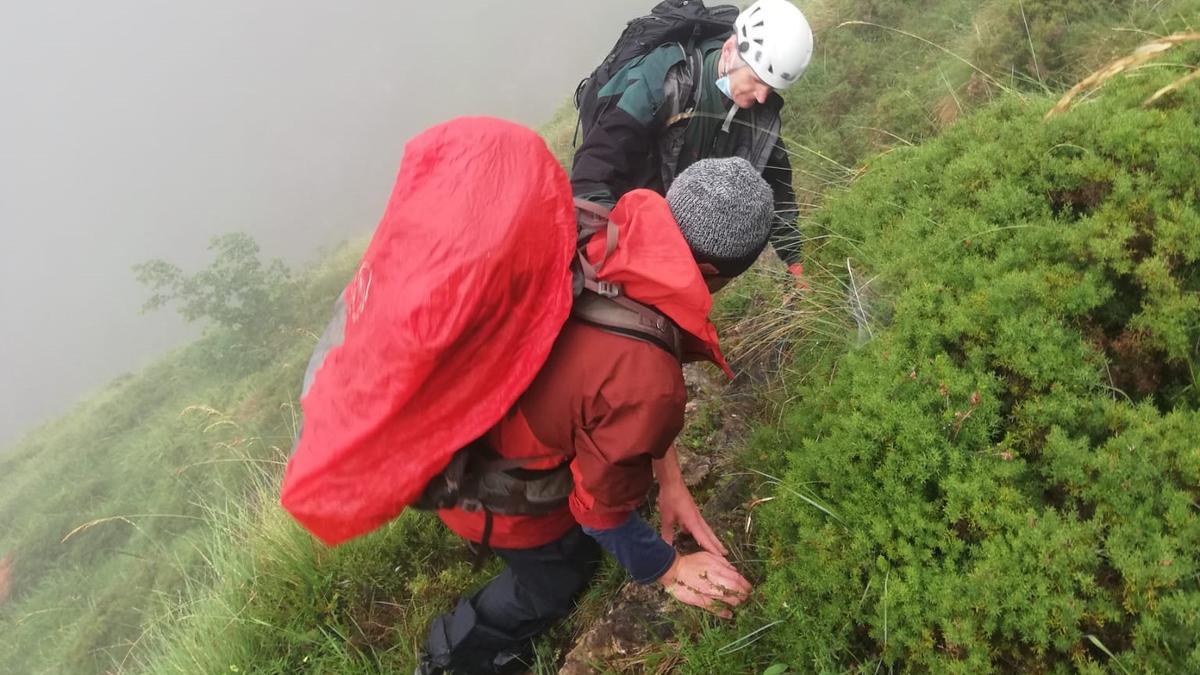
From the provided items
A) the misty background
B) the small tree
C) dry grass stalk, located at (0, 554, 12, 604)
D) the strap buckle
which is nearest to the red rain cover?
the strap buckle

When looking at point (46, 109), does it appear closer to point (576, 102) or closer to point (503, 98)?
point (503, 98)

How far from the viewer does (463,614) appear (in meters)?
2.80

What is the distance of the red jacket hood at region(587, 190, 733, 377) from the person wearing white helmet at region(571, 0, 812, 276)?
144cm

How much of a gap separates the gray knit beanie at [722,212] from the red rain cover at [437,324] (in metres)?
0.35

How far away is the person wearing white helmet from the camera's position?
10.7ft

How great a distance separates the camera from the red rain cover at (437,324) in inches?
60.0

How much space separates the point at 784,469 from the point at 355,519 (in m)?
1.42

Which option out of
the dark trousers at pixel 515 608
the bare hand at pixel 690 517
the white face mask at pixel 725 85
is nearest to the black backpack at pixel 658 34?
the white face mask at pixel 725 85

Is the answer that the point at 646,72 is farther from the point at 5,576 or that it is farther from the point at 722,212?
the point at 5,576

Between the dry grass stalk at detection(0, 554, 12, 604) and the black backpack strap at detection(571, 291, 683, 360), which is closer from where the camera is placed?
the black backpack strap at detection(571, 291, 683, 360)

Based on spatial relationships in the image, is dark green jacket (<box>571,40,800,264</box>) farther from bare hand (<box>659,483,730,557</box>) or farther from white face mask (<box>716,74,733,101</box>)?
bare hand (<box>659,483,730,557</box>)

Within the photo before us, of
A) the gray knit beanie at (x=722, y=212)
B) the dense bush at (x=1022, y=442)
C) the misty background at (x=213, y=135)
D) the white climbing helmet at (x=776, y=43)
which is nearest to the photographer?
the dense bush at (x=1022, y=442)

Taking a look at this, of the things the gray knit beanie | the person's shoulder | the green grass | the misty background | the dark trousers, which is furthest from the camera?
the misty background

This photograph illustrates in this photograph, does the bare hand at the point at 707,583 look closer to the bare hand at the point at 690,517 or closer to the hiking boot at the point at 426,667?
the bare hand at the point at 690,517
